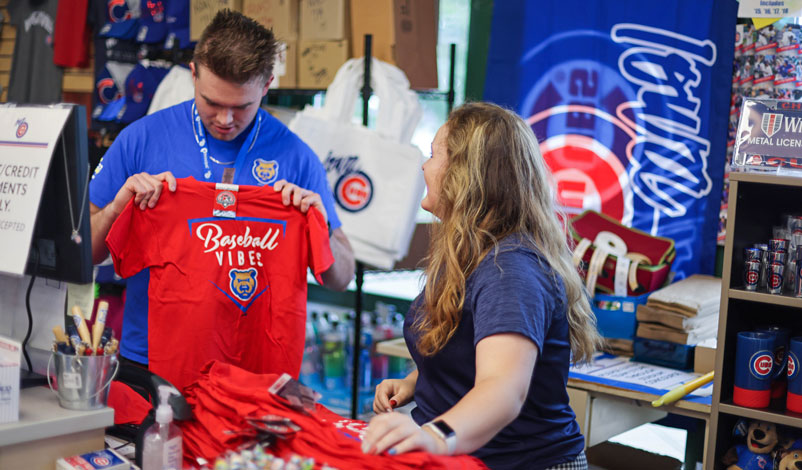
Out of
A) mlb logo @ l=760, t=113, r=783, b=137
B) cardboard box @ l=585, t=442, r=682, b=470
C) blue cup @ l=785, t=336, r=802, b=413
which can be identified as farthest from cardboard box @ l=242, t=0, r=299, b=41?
blue cup @ l=785, t=336, r=802, b=413

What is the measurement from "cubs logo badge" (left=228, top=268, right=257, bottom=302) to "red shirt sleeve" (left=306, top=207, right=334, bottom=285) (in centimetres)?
18

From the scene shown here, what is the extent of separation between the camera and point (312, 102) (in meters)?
4.68

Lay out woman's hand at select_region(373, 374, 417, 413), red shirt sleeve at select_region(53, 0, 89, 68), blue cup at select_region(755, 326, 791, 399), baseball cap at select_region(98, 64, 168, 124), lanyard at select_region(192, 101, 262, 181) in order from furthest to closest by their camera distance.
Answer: red shirt sleeve at select_region(53, 0, 89, 68) < baseball cap at select_region(98, 64, 168, 124) < blue cup at select_region(755, 326, 791, 399) < lanyard at select_region(192, 101, 262, 181) < woman's hand at select_region(373, 374, 417, 413)

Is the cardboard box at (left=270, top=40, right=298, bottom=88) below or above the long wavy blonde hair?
above

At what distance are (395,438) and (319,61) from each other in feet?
9.52

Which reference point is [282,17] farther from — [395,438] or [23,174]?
[395,438]

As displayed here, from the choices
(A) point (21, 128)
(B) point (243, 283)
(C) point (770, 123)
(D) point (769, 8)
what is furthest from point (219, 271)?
(D) point (769, 8)

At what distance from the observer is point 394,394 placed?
1961 mm

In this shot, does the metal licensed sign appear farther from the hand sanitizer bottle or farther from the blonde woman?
the hand sanitizer bottle

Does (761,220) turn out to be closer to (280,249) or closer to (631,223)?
(631,223)

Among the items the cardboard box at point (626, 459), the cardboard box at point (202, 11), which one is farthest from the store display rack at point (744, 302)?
the cardboard box at point (202, 11)

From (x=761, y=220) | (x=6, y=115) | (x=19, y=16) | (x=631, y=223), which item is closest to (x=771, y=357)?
(x=761, y=220)

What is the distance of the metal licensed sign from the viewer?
2391mm

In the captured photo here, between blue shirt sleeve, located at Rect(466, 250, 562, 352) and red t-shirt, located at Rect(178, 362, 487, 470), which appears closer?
red t-shirt, located at Rect(178, 362, 487, 470)
